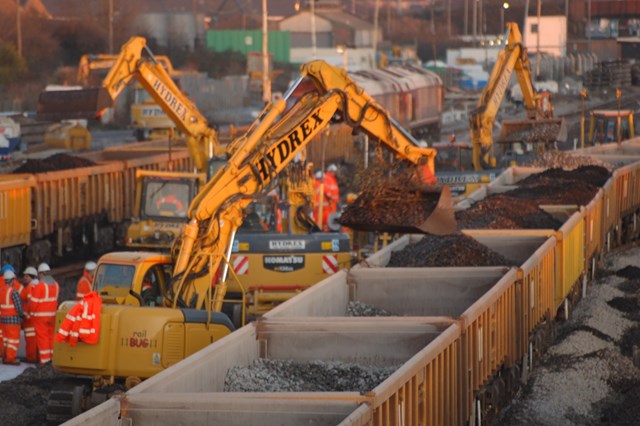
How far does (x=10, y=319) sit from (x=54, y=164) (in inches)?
586

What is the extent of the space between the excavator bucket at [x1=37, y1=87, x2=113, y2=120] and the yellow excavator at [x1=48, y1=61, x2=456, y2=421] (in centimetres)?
794

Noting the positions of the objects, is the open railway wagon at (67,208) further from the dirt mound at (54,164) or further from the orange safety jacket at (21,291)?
the orange safety jacket at (21,291)

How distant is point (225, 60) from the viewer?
4080 inches

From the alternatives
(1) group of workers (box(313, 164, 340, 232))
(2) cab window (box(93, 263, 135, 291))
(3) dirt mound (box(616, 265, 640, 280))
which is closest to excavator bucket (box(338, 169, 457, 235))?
(2) cab window (box(93, 263, 135, 291))

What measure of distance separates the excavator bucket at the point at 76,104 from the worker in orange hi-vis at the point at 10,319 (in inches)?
350

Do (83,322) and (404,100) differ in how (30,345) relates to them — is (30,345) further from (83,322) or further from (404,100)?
(404,100)

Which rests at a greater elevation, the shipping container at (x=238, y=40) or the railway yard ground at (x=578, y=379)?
the shipping container at (x=238, y=40)

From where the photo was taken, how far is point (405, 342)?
1464 centimetres

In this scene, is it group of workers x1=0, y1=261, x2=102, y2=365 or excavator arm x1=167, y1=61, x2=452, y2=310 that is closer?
excavator arm x1=167, y1=61, x2=452, y2=310

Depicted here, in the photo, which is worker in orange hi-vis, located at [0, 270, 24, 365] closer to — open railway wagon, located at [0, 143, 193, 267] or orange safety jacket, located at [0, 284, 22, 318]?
orange safety jacket, located at [0, 284, 22, 318]

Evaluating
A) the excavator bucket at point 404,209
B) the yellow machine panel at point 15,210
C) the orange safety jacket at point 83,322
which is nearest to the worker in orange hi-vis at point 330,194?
the yellow machine panel at point 15,210

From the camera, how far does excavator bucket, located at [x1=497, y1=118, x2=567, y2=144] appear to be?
39.2m

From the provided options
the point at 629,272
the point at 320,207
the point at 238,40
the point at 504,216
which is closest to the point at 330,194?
the point at 320,207

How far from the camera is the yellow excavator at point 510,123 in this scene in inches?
1517
